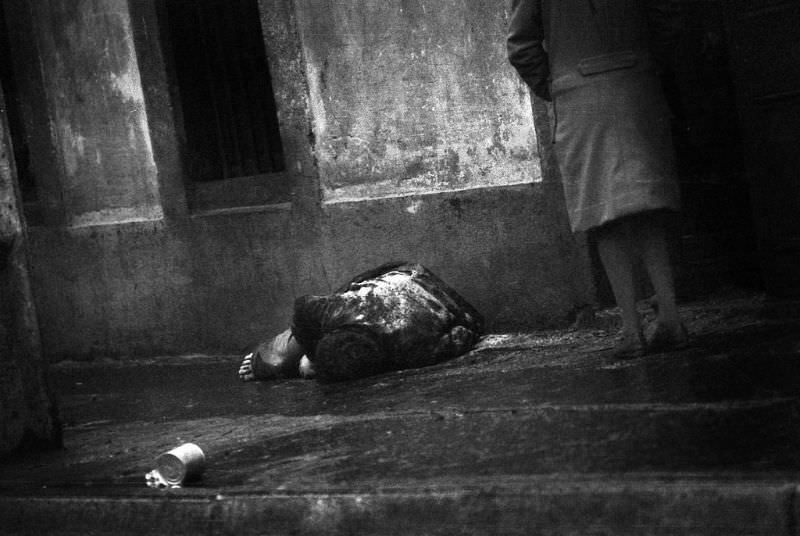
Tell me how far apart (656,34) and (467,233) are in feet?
6.91

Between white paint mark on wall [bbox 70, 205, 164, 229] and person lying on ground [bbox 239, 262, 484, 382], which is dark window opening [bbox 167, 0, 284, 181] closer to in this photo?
white paint mark on wall [bbox 70, 205, 164, 229]

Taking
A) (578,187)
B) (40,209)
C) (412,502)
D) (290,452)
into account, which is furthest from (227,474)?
(40,209)

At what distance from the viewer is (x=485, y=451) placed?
4488mm

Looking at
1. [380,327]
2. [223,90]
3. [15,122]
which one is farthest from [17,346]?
[15,122]

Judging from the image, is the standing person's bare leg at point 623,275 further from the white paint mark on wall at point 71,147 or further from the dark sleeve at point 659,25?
the white paint mark on wall at point 71,147

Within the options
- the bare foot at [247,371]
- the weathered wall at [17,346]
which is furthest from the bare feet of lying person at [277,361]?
the weathered wall at [17,346]

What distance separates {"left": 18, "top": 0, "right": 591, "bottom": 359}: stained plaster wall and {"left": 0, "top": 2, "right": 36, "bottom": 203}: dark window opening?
406 mm

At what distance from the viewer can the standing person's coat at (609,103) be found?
5945 millimetres

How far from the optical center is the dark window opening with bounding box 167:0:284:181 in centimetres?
897

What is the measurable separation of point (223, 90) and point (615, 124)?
3858 mm

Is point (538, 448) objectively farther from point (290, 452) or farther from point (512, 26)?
point (512, 26)

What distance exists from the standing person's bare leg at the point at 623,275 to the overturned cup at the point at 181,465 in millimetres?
2188

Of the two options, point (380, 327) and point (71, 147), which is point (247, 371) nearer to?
point (380, 327)

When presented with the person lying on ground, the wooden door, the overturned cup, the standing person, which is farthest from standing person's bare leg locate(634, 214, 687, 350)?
the overturned cup
